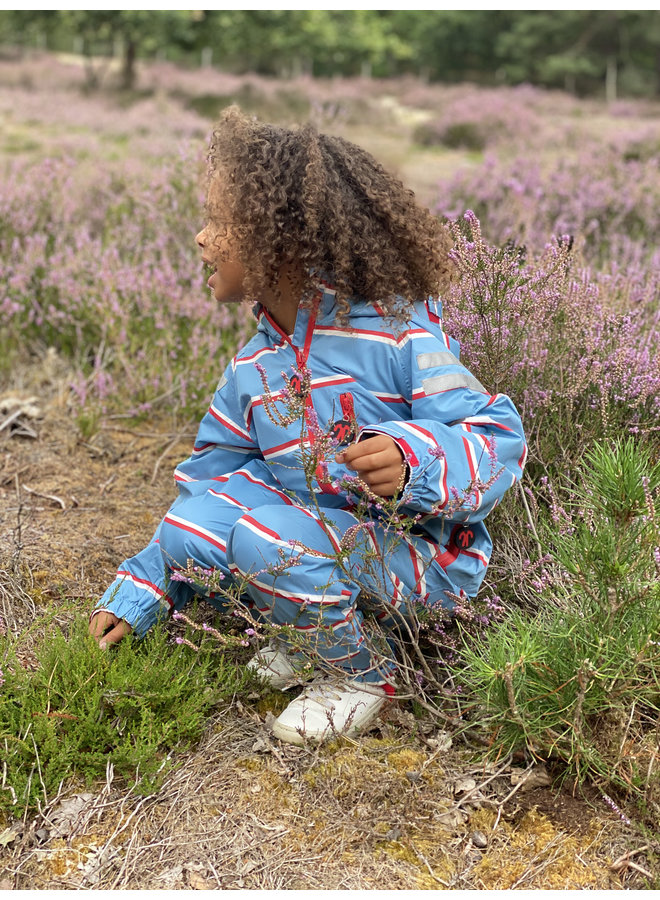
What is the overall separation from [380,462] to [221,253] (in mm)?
749

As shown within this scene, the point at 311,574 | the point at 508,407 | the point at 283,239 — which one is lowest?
the point at 311,574

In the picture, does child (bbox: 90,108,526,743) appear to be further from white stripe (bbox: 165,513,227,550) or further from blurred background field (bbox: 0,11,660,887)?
blurred background field (bbox: 0,11,660,887)

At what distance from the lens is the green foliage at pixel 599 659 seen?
168 cm

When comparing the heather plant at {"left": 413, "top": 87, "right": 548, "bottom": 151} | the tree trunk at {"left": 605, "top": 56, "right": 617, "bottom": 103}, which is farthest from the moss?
the tree trunk at {"left": 605, "top": 56, "right": 617, "bottom": 103}

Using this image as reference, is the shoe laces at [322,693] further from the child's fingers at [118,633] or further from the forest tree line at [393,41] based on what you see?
the forest tree line at [393,41]

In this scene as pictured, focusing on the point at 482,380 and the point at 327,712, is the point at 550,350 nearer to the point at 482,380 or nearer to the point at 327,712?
the point at 482,380

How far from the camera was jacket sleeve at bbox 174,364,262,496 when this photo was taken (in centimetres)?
230

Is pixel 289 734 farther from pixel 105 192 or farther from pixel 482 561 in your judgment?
pixel 105 192

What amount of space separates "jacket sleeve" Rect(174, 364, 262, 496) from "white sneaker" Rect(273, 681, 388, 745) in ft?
2.09

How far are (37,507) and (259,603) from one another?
1.28 meters

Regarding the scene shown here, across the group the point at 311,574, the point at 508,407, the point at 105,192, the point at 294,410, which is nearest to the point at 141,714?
the point at 311,574

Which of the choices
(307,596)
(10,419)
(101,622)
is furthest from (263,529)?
(10,419)

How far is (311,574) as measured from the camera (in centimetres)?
192

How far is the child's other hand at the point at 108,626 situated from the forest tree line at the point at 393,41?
18.4 metres
